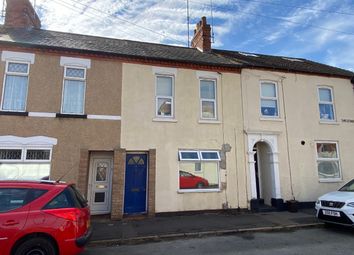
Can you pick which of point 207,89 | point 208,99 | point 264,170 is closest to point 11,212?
point 208,99

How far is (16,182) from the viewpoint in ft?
17.3

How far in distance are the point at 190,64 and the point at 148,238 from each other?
714 centimetres

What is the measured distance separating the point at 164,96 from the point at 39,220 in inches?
280

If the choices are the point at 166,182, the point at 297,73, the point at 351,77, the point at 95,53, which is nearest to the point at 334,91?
the point at 351,77

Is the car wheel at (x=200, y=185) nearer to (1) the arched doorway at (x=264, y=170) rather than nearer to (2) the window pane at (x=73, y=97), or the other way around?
(1) the arched doorway at (x=264, y=170)

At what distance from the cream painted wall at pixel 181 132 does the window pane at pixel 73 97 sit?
5.13 ft

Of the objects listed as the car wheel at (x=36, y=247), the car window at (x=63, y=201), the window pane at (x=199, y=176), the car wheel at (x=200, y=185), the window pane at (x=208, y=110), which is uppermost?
the window pane at (x=208, y=110)

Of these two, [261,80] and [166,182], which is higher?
[261,80]

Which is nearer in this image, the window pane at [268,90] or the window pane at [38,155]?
the window pane at [38,155]

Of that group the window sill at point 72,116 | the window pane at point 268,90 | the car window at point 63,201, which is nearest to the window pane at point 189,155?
the window sill at point 72,116

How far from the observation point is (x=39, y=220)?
491 cm

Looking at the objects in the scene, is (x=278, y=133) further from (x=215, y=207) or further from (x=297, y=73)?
(x=215, y=207)

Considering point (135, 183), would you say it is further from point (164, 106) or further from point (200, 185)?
point (164, 106)

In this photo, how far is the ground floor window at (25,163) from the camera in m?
9.13
